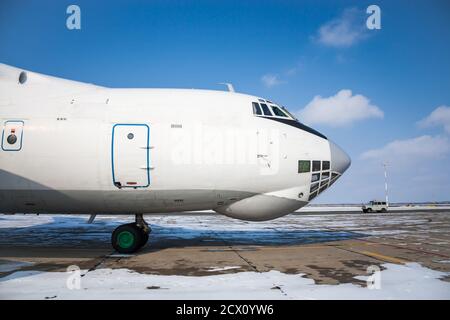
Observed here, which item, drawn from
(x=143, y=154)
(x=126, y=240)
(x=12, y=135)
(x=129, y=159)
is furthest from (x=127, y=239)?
(x=12, y=135)

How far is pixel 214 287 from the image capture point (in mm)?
6652

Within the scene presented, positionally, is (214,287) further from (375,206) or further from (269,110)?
(375,206)

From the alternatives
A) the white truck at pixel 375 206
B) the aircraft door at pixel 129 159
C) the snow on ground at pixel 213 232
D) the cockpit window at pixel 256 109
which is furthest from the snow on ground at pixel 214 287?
the white truck at pixel 375 206

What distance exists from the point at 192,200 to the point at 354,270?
516 cm

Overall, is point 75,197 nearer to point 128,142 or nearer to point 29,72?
point 128,142

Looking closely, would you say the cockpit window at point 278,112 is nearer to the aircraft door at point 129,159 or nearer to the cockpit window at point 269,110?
the cockpit window at point 269,110

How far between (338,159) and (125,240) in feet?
25.1

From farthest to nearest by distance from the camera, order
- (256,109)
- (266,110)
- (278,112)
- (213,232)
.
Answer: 1. (213,232)
2. (278,112)
3. (266,110)
4. (256,109)

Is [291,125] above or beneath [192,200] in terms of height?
above

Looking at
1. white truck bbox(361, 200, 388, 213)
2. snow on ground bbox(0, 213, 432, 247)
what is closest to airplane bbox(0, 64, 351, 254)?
snow on ground bbox(0, 213, 432, 247)

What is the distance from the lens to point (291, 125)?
36.9 ft
